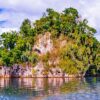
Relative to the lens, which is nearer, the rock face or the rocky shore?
the rocky shore

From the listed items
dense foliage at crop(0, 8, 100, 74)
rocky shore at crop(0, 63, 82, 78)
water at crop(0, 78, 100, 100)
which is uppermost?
dense foliage at crop(0, 8, 100, 74)

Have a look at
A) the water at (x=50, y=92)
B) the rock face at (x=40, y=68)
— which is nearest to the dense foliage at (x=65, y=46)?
the rock face at (x=40, y=68)

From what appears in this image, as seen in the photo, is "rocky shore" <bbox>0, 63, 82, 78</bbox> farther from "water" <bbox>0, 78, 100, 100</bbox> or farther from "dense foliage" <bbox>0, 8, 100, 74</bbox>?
"water" <bbox>0, 78, 100, 100</bbox>

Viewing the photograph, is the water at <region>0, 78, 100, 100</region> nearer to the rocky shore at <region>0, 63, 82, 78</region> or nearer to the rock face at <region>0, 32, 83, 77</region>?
the rocky shore at <region>0, 63, 82, 78</region>

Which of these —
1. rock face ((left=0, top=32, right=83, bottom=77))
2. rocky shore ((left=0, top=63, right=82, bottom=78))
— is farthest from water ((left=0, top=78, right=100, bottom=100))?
rock face ((left=0, top=32, right=83, bottom=77))

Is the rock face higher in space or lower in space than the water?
higher

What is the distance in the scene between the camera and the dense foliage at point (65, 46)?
336 feet

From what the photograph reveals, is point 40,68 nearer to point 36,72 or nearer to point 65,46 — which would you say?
point 36,72

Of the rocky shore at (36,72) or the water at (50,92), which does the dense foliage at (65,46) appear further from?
the water at (50,92)

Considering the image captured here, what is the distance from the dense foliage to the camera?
336 feet

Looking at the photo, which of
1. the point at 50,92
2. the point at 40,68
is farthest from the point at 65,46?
the point at 50,92

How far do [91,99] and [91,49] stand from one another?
6617cm

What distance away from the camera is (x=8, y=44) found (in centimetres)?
10719

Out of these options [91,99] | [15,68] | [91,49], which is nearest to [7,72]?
[15,68]
